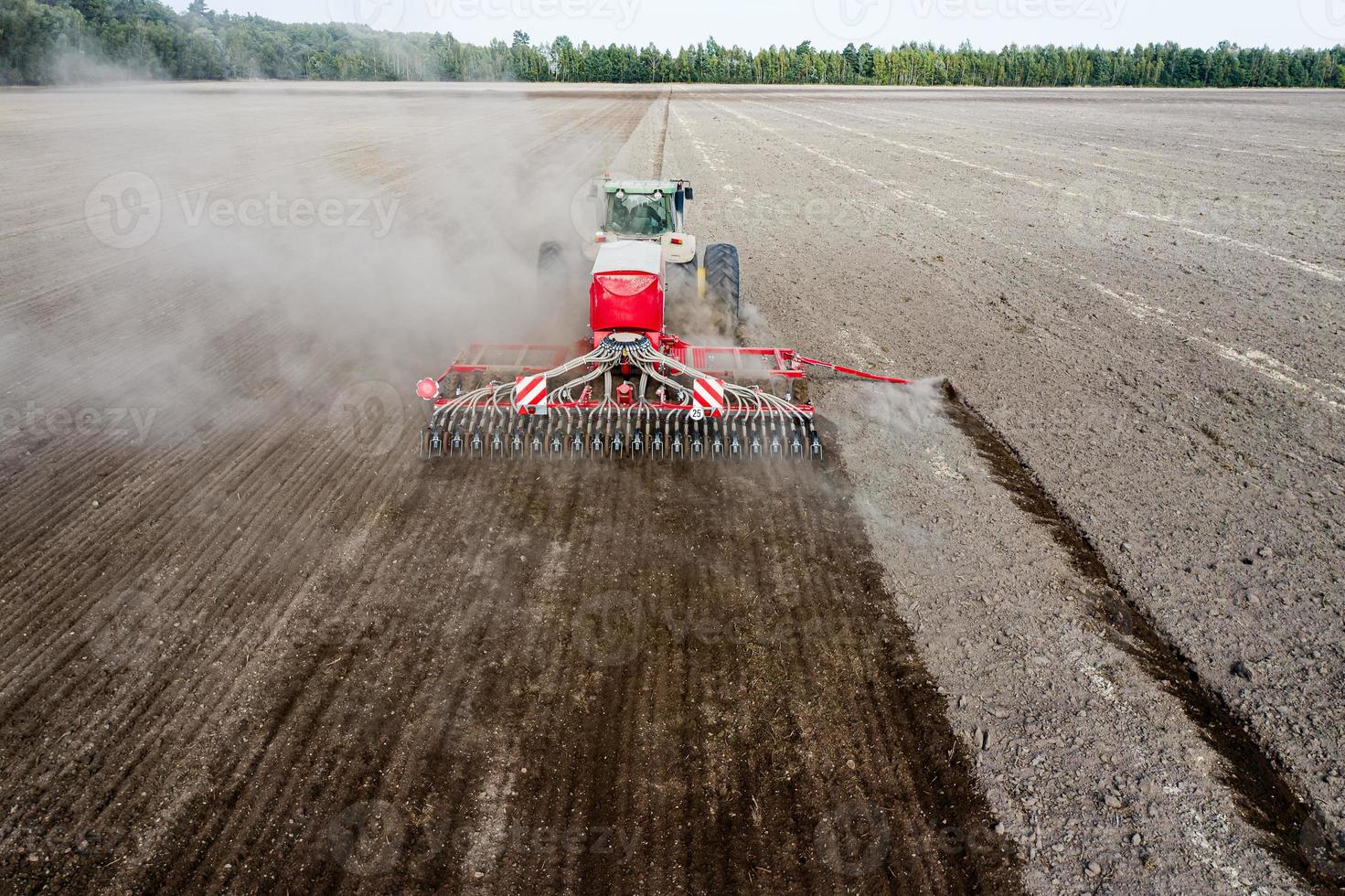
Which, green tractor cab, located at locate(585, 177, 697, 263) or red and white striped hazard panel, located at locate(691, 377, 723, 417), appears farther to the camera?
green tractor cab, located at locate(585, 177, 697, 263)

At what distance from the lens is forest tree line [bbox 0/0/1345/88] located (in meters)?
60.6

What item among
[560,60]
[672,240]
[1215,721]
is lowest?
[1215,721]

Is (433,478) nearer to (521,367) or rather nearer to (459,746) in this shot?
(521,367)

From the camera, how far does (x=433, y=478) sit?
21.2 feet

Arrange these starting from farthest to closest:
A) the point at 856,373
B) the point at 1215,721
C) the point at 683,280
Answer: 1. the point at 683,280
2. the point at 856,373
3. the point at 1215,721

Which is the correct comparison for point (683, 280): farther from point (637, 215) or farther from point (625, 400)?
point (625, 400)

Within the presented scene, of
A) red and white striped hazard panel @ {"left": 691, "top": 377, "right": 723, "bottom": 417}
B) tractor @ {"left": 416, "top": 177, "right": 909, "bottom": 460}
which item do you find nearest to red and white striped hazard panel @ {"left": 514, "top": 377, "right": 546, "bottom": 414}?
tractor @ {"left": 416, "top": 177, "right": 909, "bottom": 460}

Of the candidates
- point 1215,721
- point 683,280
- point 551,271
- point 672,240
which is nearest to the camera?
point 1215,721

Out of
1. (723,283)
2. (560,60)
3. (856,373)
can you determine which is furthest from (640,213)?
(560,60)

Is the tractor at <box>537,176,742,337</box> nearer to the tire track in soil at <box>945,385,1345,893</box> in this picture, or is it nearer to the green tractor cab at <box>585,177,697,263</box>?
the green tractor cab at <box>585,177,697,263</box>

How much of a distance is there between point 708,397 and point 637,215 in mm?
3480

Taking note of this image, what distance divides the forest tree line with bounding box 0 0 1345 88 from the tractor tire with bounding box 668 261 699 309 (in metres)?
68.6

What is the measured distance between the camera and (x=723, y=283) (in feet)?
29.3

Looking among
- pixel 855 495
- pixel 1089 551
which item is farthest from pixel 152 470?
pixel 1089 551
